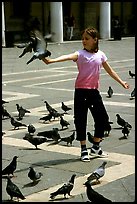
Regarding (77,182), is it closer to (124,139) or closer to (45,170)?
(45,170)

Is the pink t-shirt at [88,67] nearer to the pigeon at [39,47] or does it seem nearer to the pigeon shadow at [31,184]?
the pigeon at [39,47]

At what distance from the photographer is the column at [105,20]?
38.0 m

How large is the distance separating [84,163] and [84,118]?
0.57 meters

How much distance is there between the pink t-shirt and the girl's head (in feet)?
0.23

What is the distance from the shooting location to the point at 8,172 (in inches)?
233

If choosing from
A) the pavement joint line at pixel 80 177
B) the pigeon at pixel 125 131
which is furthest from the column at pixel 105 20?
the pavement joint line at pixel 80 177

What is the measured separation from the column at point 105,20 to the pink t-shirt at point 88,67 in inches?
1257

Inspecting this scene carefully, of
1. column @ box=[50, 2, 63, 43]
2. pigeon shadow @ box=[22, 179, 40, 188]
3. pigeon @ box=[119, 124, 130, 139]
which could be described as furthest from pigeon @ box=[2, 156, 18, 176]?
column @ box=[50, 2, 63, 43]

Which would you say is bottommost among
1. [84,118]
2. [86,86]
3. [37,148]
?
[37,148]

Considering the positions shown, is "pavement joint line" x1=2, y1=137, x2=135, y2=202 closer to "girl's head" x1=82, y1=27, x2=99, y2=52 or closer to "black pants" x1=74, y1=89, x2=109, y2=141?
"black pants" x1=74, y1=89, x2=109, y2=141

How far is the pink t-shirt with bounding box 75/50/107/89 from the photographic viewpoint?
6.50 m

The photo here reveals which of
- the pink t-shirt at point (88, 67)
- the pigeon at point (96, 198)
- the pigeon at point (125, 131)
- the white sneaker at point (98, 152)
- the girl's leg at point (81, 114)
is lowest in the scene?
the white sneaker at point (98, 152)

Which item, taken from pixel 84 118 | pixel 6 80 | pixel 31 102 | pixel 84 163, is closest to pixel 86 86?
pixel 84 118

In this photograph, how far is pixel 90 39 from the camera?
643 centimetres
